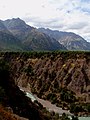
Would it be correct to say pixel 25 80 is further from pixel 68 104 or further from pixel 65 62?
pixel 68 104

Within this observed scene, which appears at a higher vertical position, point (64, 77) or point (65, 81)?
point (64, 77)

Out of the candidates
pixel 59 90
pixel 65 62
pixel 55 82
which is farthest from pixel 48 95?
pixel 65 62

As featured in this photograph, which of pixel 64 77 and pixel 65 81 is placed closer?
pixel 65 81

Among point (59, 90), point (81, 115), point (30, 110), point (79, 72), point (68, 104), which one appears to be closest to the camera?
point (30, 110)

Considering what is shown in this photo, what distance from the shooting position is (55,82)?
185375mm

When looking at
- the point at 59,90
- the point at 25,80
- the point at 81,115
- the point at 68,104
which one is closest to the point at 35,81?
the point at 25,80

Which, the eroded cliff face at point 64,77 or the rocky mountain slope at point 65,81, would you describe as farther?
the eroded cliff face at point 64,77

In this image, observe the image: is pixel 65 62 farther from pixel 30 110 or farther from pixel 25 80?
pixel 30 110

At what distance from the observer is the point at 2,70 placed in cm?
6625

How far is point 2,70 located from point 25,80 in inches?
5190

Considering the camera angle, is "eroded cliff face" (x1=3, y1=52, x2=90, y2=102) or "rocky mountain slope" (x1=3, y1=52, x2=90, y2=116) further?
"eroded cliff face" (x1=3, y1=52, x2=90, y2=102)

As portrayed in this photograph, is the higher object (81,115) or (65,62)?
(65,62)

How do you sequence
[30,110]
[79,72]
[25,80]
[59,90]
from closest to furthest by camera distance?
[30,110] < [59,90] < [79,72] < [25,80]

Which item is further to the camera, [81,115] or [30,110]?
[81,115]
